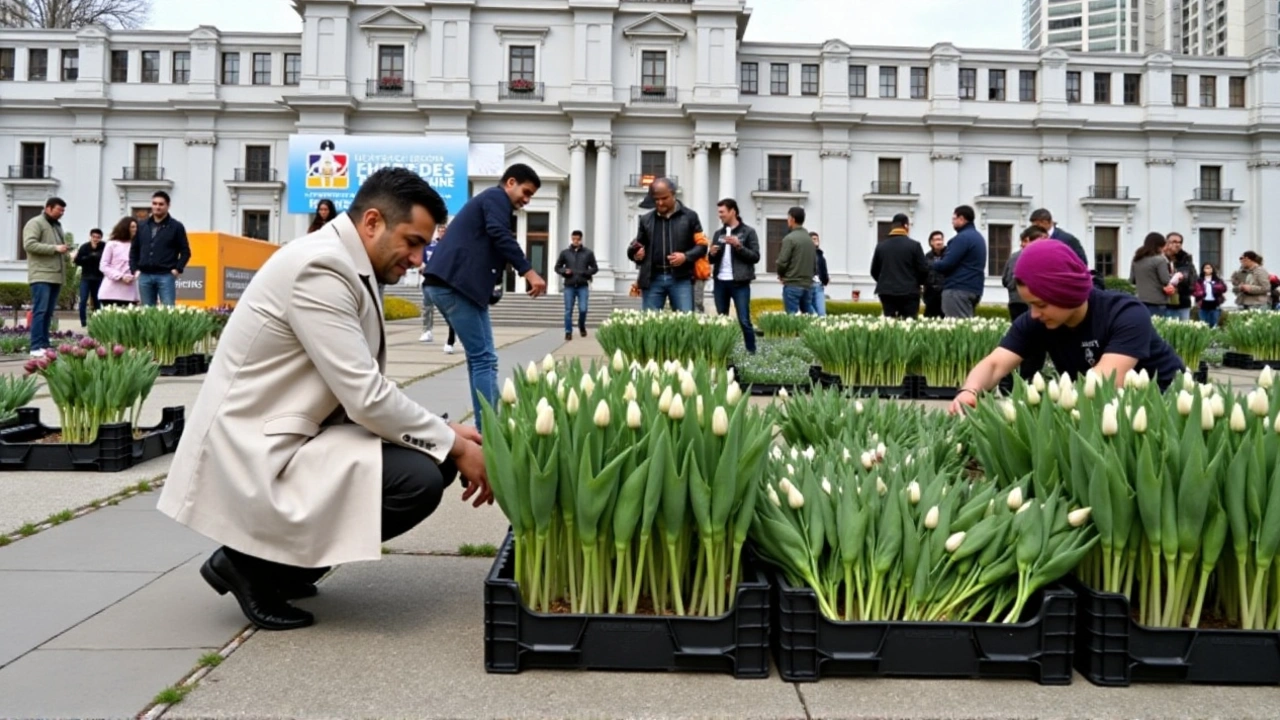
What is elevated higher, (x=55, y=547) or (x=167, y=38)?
(x=167, y=38)

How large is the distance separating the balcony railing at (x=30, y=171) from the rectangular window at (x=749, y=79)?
31.7 metres

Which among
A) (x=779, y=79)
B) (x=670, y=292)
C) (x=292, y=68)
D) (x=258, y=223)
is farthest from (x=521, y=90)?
(x=670, y=292)

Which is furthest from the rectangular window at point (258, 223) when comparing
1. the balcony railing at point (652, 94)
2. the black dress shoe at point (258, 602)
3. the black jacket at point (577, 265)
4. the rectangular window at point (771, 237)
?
the black dress shoe at point (258, 602)

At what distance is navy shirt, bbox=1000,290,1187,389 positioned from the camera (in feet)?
13.0

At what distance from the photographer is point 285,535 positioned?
2674 mm

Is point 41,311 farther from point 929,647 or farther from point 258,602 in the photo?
point 929,647

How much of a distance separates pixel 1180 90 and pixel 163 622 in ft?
→ 173

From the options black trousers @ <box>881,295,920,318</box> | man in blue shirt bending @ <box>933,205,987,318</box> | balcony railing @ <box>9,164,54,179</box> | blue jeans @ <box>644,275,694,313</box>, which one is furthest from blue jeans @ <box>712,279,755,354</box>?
balcony railing @ <box>9,164,54,179</box>

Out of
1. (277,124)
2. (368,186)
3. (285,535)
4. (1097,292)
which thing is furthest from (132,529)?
(277,124)

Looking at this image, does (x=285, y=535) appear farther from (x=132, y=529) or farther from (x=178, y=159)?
(x=178, y=159)

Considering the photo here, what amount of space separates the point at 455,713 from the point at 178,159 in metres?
46.6

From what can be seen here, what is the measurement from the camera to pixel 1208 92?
4569 cm

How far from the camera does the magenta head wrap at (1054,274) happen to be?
379 cm

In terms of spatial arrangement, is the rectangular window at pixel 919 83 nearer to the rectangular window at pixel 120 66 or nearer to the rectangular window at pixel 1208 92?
the rectangular window at pixel 1208 92
